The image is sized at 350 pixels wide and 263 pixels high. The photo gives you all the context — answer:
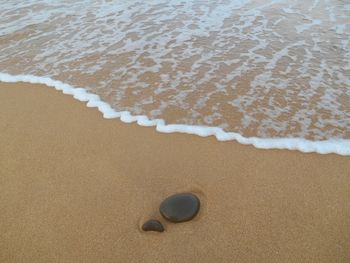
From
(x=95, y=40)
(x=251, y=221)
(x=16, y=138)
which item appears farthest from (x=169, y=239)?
(x=95, y=40)

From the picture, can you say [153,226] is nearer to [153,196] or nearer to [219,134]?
[153,196]

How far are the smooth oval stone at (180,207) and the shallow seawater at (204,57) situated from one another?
1.04 meters

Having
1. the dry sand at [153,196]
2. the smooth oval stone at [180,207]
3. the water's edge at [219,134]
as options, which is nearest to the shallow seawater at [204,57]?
the water's edge at [219,134]

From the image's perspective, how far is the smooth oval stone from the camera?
7.49 feet

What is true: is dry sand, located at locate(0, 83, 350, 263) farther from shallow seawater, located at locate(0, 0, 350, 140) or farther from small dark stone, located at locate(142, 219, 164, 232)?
shallow seawater, located at locate(0, 0, 350, 140)

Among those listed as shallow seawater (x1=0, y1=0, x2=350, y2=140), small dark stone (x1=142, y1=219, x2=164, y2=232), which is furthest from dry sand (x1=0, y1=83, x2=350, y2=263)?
shallow seawater (x1=0, y1=0, x2=350, y2=140)

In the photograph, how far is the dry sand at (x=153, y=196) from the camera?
212 centimetres

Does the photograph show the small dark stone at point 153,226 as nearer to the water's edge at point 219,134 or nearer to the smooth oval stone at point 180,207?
the smooth oval stone at point 180,207

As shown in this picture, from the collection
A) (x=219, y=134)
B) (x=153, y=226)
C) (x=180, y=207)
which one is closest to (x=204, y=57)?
(x=219, y=134)

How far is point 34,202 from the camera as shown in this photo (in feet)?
8.19

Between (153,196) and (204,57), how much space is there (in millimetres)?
2571

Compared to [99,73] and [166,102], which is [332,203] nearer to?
[166,102]

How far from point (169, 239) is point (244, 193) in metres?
0.71

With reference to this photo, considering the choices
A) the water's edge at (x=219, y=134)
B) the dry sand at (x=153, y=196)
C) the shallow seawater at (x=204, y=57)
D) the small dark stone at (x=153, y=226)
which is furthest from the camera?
the shallow seawater at (x=204, y=57)
